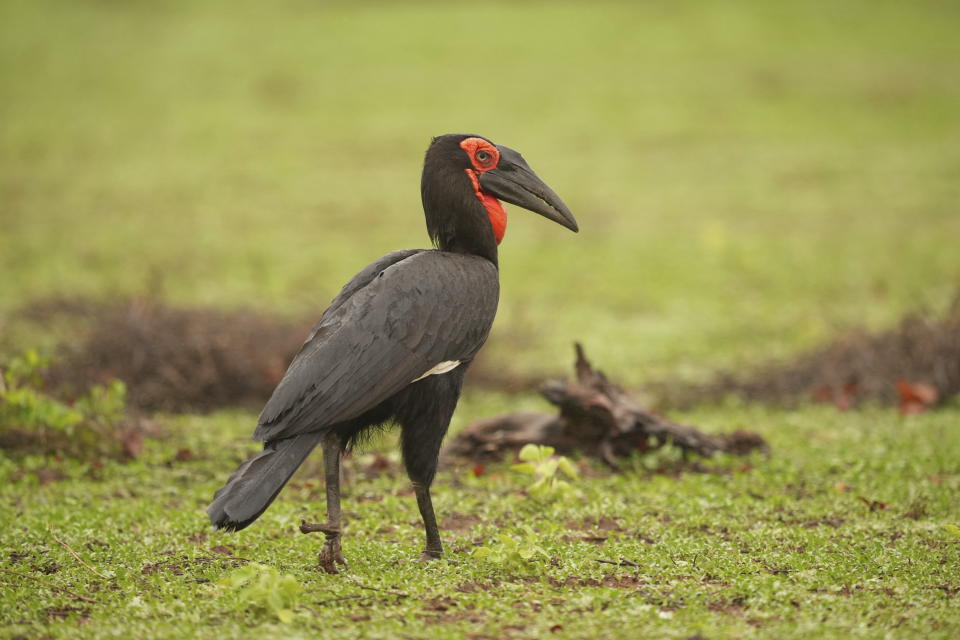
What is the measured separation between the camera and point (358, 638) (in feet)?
13.8

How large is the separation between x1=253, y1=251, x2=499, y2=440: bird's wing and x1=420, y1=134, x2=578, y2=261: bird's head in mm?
195

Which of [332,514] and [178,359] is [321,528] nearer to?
[332,514]

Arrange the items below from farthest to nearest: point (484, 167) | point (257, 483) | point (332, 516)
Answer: point (484, 167) < point (332, 516) < point (257, 483)

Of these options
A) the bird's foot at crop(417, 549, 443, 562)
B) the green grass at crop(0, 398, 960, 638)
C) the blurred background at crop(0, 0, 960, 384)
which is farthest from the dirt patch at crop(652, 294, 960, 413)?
the bird's foot at crop(417, 549, 443, 562)

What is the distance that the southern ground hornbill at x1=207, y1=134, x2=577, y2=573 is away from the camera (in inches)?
189

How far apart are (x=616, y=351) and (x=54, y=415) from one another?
231 inches

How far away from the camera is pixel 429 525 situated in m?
5.31

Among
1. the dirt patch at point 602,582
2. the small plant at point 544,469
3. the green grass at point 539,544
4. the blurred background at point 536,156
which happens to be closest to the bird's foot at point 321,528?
the green grass at point 539,544

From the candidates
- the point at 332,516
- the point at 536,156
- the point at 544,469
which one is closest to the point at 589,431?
the point at 544,469

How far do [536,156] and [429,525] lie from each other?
1651 cm

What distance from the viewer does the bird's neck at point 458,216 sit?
5.71 metres

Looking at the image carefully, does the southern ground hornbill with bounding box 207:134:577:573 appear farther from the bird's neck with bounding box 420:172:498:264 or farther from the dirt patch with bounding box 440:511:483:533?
the dirt patch with bounding box 440:511:483:533

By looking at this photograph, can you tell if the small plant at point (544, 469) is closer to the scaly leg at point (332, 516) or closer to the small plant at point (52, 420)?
the scaly leg at point (332, 516)

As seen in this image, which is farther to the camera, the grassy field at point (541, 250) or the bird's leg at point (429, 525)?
the bird's leg at point (429, 525)
